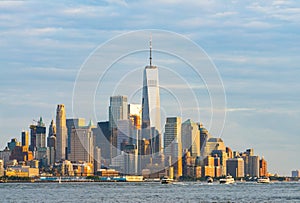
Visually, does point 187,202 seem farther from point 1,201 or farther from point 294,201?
point 1,201

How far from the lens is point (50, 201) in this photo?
126 metres

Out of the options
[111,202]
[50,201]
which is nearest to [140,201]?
[111,202]

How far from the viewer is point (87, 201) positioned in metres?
124

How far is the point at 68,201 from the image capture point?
407 ft

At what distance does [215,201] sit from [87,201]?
792 inches

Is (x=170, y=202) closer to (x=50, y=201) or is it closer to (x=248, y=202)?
(x=248, y=202)

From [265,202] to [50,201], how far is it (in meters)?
34.3

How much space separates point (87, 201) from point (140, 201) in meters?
9.11

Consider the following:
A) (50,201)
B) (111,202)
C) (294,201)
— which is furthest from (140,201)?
(294,201)

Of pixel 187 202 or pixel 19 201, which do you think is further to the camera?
pixel 19 201

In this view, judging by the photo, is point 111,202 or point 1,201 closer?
point 111,202

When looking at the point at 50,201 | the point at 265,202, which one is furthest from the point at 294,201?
the point at 50,201

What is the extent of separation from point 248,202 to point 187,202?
9.30 metres

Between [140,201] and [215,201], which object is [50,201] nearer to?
[140,201]
